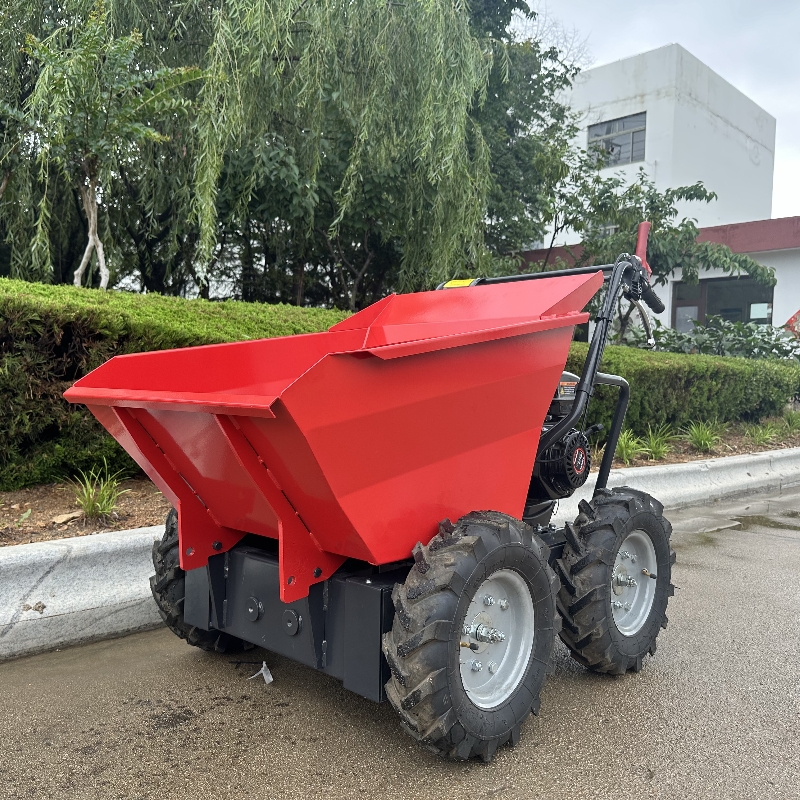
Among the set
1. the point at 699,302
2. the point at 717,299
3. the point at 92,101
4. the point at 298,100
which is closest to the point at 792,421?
the point at 699,302

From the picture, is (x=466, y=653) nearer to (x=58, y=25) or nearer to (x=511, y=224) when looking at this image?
(x=58, y=25)

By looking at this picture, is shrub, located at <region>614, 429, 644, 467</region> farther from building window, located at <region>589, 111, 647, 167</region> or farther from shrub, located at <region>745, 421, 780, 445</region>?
building window, located at <region>589, 111, 647, 167</region>

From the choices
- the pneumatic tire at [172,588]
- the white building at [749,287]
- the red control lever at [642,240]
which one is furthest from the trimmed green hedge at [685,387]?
the white building at [749,287]

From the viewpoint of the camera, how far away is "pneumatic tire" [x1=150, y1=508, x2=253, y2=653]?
308cm

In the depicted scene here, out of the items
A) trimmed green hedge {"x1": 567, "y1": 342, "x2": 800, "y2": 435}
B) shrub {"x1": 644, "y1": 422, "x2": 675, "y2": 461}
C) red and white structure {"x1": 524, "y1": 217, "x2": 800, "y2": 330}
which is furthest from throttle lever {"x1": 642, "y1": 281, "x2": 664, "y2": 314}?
red and white structure {"x1": 524, "y1": 217, "x2": 800, "y2": 330}

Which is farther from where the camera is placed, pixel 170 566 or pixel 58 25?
pixel 58 25

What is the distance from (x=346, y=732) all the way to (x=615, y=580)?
1.30 metres

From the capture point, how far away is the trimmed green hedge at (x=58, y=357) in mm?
4129

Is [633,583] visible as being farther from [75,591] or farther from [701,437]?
[701,437]

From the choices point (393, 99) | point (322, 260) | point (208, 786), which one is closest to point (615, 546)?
point (208, 786)

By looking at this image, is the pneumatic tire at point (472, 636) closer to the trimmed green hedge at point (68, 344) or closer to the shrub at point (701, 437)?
the trimmed green hedge at point (68, 344)

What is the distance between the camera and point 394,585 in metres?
2.43

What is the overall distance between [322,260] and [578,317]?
27.3 feet

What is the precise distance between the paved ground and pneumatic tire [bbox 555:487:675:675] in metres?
0.17
